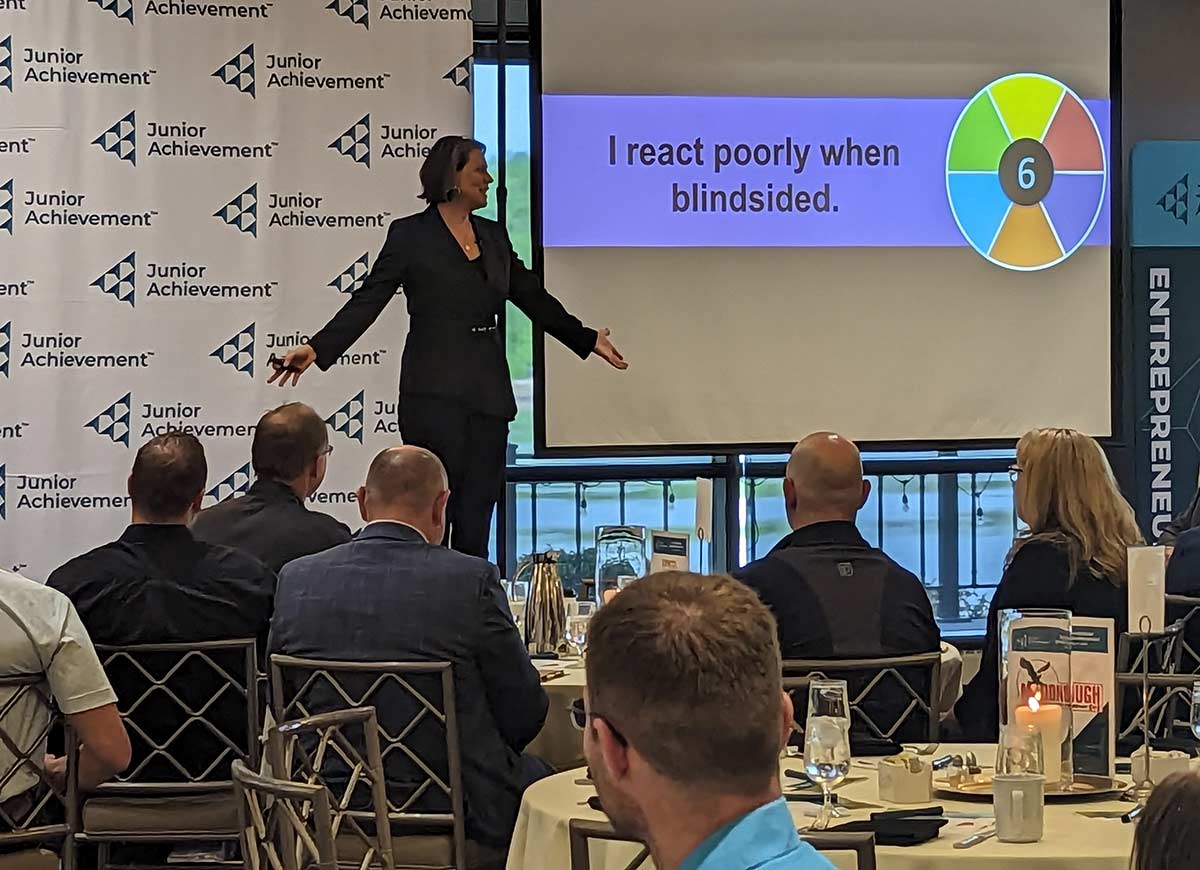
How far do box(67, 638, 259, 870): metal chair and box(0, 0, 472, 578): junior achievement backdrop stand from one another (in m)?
2.74

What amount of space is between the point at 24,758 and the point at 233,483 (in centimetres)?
332

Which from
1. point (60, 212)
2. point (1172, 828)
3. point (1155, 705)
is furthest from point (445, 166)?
point (1172, 828)

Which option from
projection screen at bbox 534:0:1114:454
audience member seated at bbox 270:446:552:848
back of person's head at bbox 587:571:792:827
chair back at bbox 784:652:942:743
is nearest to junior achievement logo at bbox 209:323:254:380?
projection screen at bbox 534:0:1114:454

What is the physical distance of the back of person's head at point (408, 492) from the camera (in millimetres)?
3670

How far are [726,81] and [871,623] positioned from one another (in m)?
3.83

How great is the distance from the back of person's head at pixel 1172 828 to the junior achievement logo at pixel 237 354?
554 centimetres

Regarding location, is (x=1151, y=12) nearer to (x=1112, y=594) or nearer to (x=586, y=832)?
(x=1112, y=594)

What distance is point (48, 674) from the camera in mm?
3314

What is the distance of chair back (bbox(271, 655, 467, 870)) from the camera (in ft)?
11.1

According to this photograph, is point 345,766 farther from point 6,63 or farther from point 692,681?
point 6,63

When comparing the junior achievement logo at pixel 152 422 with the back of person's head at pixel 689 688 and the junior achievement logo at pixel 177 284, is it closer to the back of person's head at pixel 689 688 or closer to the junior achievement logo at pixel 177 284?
the junior achievement logo at pixel 177 284

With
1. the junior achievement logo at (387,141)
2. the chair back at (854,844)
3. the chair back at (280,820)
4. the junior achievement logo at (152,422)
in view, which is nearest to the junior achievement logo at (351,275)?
the junior achievement logo at (387,141)

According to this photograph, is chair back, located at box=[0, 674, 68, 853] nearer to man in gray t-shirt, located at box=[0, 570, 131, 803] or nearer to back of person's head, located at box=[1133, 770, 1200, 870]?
man in gray t-shirt, located at box=[0, 570, 131, 803]

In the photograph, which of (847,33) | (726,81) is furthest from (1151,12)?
(726,81)
